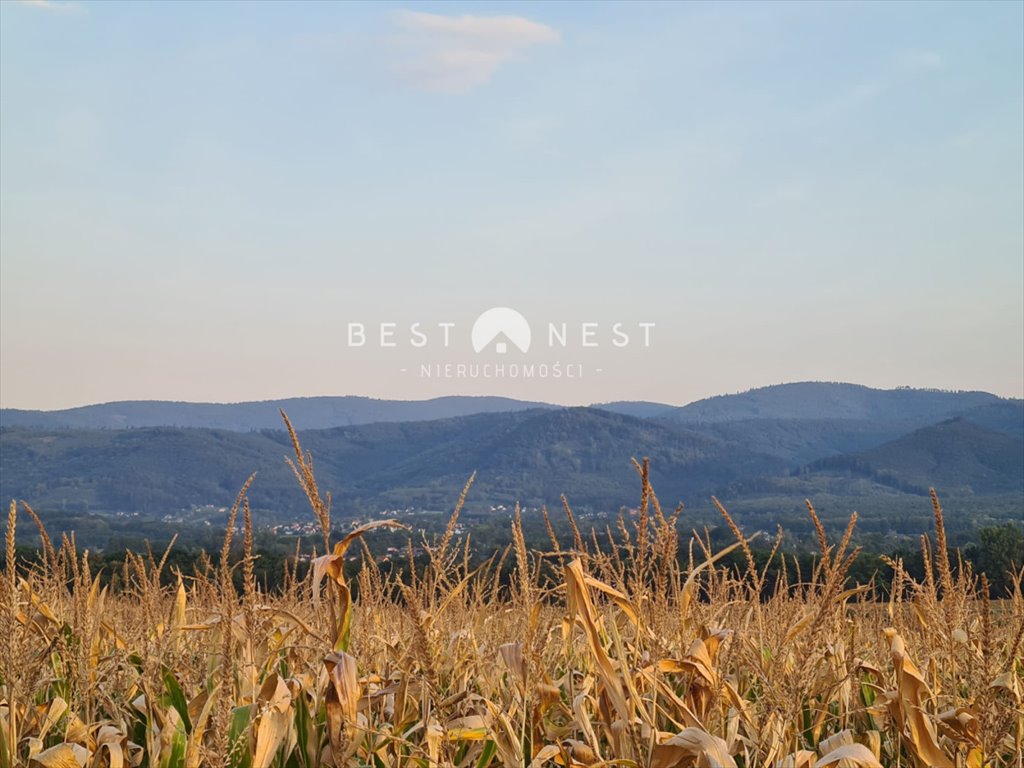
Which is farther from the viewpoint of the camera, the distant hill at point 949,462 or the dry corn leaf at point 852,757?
the distant hill at point 949,462

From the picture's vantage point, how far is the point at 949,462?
176 meters

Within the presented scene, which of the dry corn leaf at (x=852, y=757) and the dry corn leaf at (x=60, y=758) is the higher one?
the dry corn leaf at (x=852, y=757)

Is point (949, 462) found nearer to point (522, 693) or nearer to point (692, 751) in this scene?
point (522, 693)

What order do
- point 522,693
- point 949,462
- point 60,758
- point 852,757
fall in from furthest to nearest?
point 949,462
point 522,693
point 60,758
point 852,757

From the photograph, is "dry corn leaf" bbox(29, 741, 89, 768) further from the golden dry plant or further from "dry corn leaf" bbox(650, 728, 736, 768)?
"dry corn leaf" bbox(650, 728, 736, 768)

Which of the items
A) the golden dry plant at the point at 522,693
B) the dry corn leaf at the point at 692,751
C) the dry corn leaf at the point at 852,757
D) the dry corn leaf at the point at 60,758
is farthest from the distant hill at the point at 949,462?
the dry corn leaf at the point at 60,758

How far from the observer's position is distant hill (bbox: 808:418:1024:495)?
6491 inches

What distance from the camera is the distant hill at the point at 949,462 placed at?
16488 cm

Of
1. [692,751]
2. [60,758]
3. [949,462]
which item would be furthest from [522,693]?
[949,462]

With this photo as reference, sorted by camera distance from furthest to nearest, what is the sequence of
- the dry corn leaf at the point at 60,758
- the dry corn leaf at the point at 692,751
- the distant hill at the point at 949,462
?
the distant hill at the point at 949,462 < the dry corn leaf at the point at 60,758 < the dry corn leaf at the point at 692,751

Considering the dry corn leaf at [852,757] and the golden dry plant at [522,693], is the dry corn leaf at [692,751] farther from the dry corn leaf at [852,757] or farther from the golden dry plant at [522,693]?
the dry corn leaf at [852,757]

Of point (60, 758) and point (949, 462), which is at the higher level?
point (60, 758)

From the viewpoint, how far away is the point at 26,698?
3.34m

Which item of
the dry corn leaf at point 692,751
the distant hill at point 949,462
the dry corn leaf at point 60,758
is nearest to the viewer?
the dry corn leaf at point 692,751
